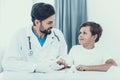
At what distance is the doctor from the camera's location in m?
1.77

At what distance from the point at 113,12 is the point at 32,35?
143 centimetres

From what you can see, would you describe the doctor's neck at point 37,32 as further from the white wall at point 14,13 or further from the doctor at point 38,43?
the white wall at point 14,13

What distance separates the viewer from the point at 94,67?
184 centimetres

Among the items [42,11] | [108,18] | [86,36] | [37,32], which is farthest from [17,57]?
[108,18]

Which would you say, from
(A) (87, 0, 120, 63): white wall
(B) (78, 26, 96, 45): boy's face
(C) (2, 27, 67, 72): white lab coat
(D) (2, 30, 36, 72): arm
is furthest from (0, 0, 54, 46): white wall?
(D) (2, 30, 36, 72): arm

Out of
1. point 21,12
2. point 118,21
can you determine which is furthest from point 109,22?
point 21,12

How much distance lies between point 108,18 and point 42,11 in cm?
137

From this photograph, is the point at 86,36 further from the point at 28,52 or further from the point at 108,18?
the point at 108,18

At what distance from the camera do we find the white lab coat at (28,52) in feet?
5.43

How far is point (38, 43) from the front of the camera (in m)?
1.88

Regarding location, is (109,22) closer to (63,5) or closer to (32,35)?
(63,5)

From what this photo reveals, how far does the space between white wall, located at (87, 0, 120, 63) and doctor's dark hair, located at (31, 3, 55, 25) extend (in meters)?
1.26

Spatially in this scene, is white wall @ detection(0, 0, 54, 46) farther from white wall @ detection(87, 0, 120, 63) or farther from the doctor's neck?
the doctor's neck

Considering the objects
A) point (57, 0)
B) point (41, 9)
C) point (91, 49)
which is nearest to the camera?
point (41, 9)
